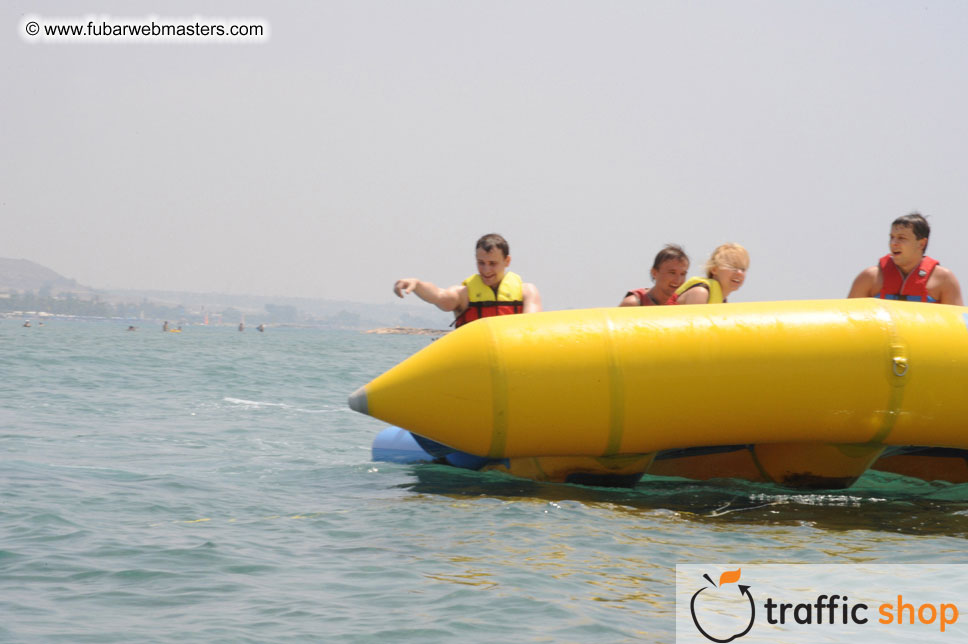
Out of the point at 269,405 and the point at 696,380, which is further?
the point at 269,405

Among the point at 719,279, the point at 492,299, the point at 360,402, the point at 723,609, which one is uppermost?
the point at 719,279

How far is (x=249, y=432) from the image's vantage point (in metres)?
9.10

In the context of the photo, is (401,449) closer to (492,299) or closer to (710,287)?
(492,299)

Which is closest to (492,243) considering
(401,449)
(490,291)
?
(490,291)

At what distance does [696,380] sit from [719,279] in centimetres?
93

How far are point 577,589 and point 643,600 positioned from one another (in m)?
0.25

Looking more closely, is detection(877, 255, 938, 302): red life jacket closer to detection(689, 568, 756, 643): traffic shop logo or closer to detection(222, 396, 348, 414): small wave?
detection(689, 568, 756, 643): traffic shop logo

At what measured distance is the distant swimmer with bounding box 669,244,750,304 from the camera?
5293 mm

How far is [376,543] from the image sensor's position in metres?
4.12

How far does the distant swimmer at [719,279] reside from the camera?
208 inches

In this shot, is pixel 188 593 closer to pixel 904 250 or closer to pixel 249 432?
pixel 904 250

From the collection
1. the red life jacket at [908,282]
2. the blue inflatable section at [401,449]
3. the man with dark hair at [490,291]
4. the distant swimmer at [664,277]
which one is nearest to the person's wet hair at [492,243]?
the man with dark hair at [490,291]

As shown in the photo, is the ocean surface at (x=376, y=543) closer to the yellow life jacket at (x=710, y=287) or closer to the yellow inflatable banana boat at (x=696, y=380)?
the yellow inflatable banana boat at (x=696, y=380)

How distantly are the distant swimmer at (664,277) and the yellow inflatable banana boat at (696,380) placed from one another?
1.83ft
